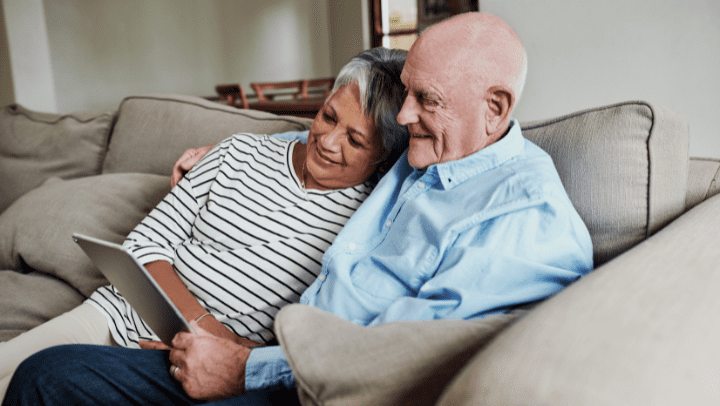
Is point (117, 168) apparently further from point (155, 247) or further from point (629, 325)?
point (629, 325)

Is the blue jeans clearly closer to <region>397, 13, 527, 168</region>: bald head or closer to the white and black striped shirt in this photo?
the white and black striped shirt

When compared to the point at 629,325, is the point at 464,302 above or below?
below

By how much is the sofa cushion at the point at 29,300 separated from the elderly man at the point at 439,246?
530 millimetres

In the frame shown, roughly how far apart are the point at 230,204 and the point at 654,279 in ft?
3.07

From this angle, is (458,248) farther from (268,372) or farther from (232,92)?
(232,92)

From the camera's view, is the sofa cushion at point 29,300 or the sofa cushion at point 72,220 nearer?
the sofa cushion at point 29,300

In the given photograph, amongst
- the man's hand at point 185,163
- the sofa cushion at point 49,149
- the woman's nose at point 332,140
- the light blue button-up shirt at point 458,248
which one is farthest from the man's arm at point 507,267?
the sofa cushion at point 49,149

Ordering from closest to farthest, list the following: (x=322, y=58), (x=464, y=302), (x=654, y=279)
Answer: (x=654, y=279) → (x=464, y=302) → (x=322, y=58)

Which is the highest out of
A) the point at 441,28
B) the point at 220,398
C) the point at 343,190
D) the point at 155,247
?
the point at 441,28

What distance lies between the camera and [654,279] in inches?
22.0

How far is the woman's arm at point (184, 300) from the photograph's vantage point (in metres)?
1.12

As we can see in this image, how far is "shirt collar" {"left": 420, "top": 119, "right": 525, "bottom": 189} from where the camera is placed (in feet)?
3.15

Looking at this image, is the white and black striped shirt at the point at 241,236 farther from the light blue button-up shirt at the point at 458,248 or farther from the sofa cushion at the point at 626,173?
the sofa cushion at the point at 626,173

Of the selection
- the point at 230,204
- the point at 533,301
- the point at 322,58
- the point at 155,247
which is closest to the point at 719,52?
the point at 533,301
